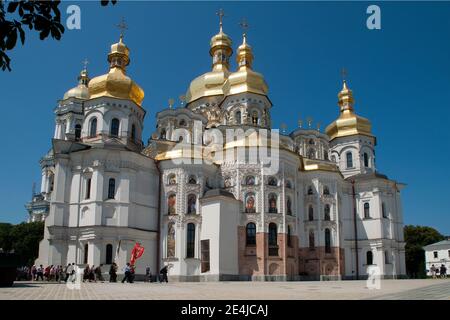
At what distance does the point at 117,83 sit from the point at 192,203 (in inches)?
527

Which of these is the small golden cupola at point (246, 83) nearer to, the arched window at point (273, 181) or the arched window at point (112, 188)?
the arched window at point (273, 181)

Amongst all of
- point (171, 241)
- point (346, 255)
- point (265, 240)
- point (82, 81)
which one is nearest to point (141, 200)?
point (171, 241)

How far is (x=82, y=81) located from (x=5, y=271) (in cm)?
5162

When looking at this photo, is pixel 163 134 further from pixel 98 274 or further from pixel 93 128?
pixel 98 274

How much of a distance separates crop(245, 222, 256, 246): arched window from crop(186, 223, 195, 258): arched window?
457cm

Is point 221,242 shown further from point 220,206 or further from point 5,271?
point 5,271

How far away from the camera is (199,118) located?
1957 inches

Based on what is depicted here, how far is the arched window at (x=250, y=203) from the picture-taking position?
39562mm

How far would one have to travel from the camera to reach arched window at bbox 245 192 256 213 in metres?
39.6

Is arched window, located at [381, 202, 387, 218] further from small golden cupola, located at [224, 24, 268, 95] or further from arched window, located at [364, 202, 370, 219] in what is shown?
small golden cupola, located at [224, 24, 268, 95]

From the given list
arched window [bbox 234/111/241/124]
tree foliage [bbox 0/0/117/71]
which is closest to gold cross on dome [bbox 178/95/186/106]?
arched window [bbox 234/111/241/124]

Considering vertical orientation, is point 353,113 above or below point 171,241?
above

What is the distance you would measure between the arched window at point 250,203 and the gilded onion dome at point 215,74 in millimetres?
17137

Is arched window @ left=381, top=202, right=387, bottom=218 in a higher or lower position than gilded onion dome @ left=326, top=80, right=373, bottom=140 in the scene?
lower
